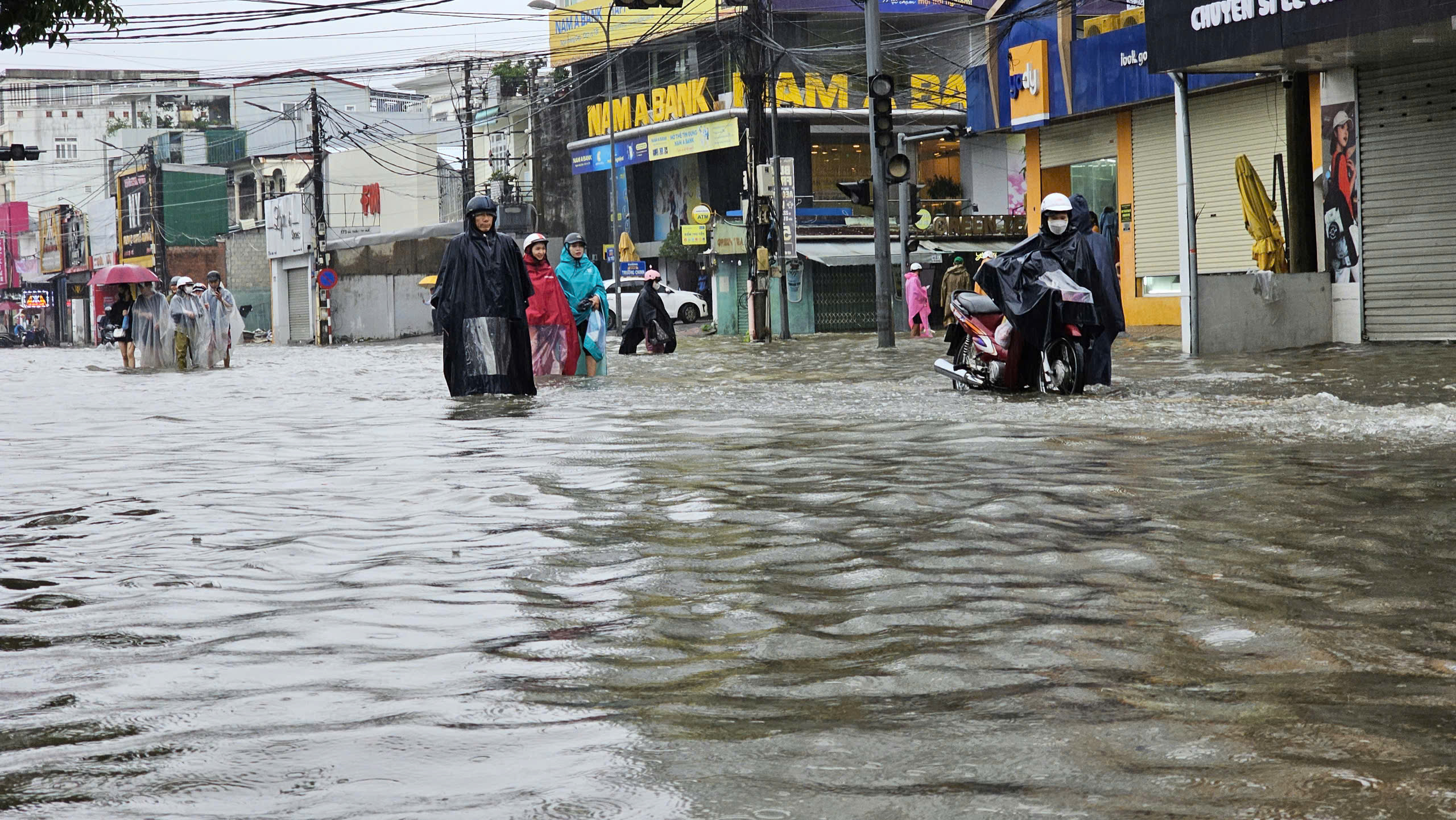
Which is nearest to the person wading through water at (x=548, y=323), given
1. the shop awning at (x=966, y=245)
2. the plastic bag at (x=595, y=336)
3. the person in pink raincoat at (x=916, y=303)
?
the plastic bag at (x=595, y=336)

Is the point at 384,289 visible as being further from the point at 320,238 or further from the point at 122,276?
the point at 122,276

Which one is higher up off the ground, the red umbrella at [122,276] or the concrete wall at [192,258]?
the concrete wall at [192,258]

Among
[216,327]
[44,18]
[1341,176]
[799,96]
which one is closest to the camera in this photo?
[44,18]

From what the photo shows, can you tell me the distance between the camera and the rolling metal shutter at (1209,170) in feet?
85.5

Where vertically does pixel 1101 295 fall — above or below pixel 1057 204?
below

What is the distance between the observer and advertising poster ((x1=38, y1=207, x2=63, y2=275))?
290 feet

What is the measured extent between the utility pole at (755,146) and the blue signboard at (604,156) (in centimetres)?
2008

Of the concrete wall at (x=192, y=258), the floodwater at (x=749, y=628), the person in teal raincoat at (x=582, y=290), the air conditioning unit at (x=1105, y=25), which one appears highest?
the air conditioning unit at (x=1105, y=25)

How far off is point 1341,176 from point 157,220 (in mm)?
62911

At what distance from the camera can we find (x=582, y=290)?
61.5 feet

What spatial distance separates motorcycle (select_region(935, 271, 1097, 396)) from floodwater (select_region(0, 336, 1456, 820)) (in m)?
3.19

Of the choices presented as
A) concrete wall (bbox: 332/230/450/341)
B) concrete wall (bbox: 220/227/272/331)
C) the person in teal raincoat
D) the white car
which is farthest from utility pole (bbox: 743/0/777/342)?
concrete wall (bbox: 220/227/272/331)

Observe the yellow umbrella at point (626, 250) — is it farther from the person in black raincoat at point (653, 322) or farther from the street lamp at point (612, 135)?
the person in black raincoat at point (653, 322)

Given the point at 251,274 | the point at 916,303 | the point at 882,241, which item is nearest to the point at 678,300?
the point at 916,303
